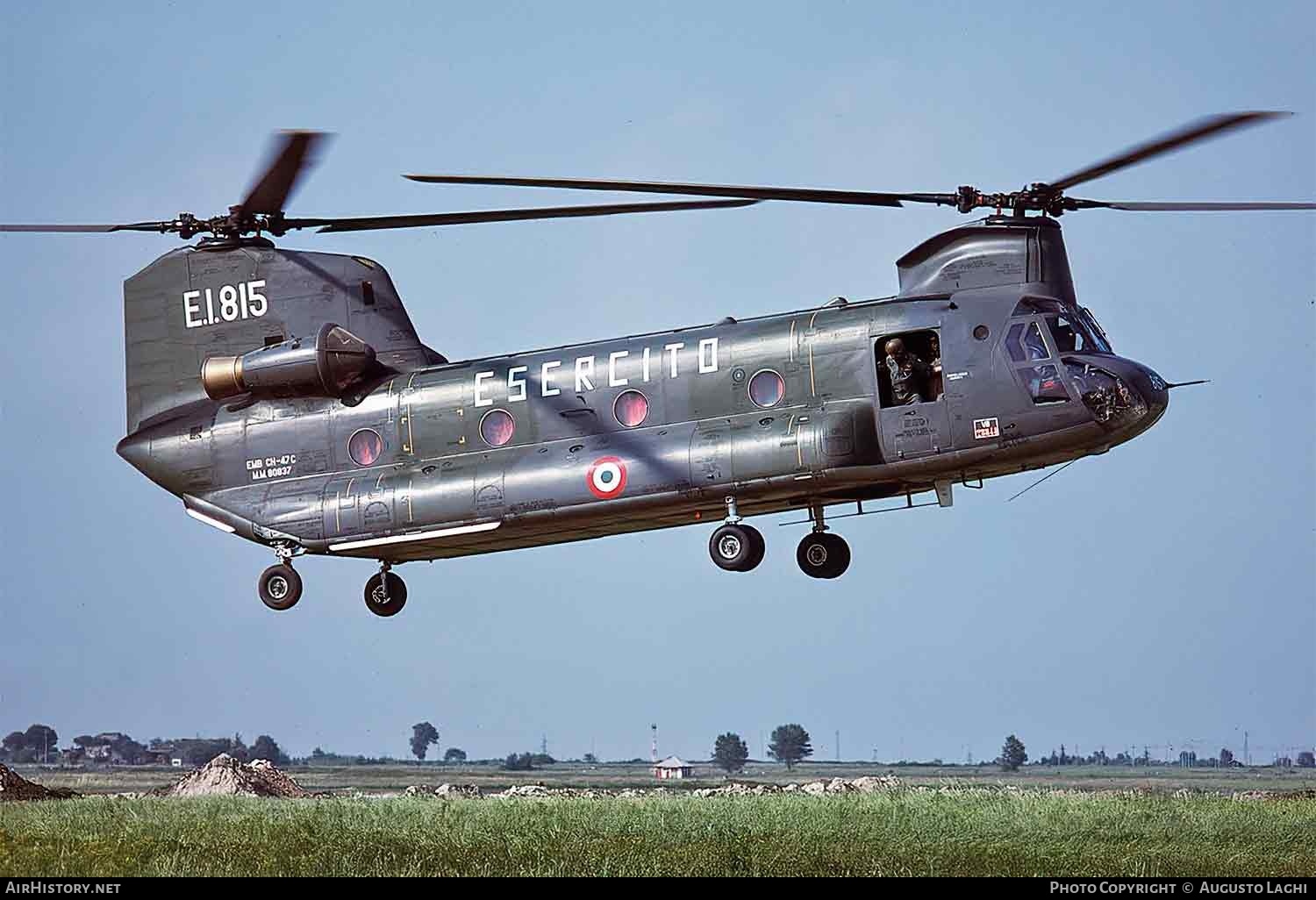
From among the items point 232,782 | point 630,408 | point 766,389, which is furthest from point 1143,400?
point 232,782

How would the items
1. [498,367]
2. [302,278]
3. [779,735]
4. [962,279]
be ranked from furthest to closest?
[779,735], [302,278], [498,367], [962,279]

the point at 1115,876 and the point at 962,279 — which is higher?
the point at 962,279

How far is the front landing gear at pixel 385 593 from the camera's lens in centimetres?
2992

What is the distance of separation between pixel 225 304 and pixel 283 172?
13.1 ft

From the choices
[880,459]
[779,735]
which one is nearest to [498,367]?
[880,459]

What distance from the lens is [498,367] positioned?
28375mm

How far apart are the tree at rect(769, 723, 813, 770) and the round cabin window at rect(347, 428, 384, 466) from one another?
156ft

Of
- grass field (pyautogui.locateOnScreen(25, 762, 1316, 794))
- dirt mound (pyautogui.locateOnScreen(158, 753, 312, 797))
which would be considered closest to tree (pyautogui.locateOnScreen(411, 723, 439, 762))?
grass field (pyautogui.locateOnScreen(25, 762, 1316, 794))

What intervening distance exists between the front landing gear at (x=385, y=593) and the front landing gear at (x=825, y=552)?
669 centimetres

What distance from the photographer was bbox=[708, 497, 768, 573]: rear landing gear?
86.4 feet

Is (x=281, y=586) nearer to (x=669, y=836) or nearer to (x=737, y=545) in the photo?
(x=737, y=545)

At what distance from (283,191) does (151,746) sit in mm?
36011
